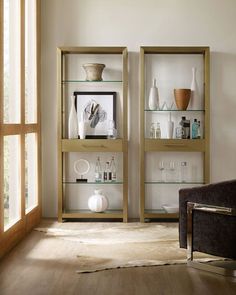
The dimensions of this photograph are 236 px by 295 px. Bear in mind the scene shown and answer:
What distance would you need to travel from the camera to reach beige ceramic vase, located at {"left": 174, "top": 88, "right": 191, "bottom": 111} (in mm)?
5871

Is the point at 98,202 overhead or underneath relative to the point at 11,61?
underneath

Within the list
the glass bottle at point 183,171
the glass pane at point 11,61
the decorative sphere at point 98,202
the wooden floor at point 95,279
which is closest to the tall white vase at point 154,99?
the glass bottle at point 183,171

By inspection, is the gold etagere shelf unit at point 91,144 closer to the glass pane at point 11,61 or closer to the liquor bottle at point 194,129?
the liquor bottle at point 194,129

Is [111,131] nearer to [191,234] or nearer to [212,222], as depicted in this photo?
[191,234]

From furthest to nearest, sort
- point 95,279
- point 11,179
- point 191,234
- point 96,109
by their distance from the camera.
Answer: point 96,109
point 11,179
point 191,234
point 95,279

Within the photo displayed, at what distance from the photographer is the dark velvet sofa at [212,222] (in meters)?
3.85

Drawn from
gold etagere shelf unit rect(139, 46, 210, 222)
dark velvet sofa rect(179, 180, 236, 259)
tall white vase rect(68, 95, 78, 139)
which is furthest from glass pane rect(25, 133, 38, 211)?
dark velvet sofa rect(179, 180, 236, 259)

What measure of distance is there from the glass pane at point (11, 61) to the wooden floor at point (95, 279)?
47.5 inches

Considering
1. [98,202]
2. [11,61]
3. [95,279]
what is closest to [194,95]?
[98,202]

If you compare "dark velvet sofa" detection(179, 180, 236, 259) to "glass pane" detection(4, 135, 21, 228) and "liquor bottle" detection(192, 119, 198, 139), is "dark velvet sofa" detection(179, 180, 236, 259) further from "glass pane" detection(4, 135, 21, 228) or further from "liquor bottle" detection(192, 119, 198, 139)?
"liquor bottle" detection(192, 119, 198, 139)

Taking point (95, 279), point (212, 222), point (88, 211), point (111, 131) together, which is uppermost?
point (111, 131)

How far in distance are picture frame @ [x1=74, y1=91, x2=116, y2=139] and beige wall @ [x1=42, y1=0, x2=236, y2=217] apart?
24 centimetres

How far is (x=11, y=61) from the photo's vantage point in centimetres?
484

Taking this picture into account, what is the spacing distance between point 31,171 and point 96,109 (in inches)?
38.6
